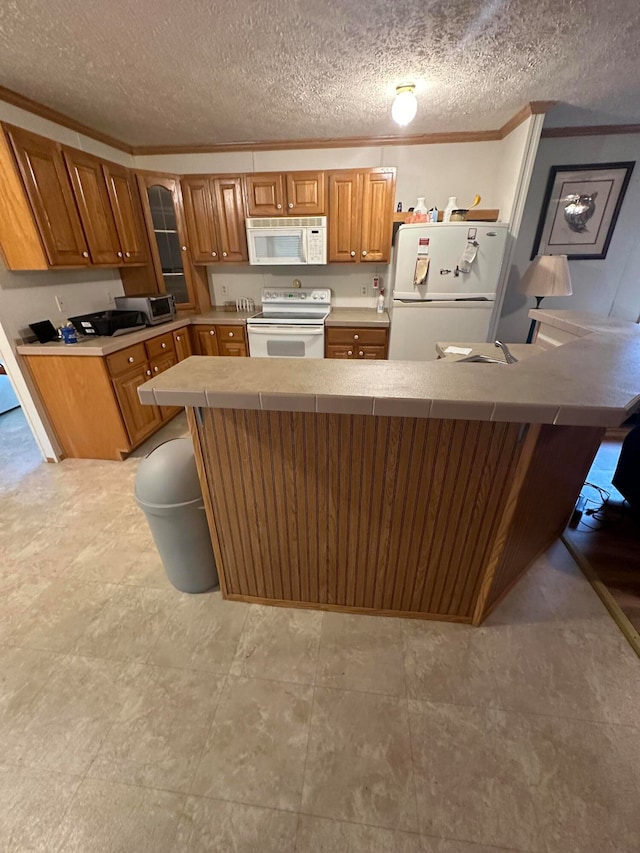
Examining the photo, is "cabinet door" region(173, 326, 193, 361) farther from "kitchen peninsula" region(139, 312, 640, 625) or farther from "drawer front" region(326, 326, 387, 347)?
"kitchen peninsula" region(139, 312, 640, 625)

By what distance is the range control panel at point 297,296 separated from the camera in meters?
3.62

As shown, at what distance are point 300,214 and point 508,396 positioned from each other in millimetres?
3083

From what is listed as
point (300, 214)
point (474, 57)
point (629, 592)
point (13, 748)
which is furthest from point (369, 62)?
point (13, 748)

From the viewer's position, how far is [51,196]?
90.0 inches

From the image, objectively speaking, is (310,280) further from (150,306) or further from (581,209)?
(581,209)

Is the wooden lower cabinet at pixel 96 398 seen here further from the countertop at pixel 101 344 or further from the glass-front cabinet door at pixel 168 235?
the glass-front cabinet door at pixel 168 235

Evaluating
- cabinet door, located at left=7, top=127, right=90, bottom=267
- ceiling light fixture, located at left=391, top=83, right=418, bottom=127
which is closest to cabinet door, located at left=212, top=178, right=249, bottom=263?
cabinet door, located at left=7, top=127, right=90, bottom=267

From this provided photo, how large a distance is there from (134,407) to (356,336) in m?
2.03

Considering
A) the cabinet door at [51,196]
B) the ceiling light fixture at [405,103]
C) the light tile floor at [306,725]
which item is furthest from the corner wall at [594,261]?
the cabinet door at [51,196]

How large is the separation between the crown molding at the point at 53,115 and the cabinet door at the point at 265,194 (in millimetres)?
1192

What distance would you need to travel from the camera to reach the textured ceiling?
1484 mm

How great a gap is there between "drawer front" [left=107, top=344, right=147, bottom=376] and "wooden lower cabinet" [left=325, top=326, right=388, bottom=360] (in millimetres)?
1627

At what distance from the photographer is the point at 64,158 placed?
2350 mm

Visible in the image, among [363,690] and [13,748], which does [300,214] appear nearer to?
[363,690]
